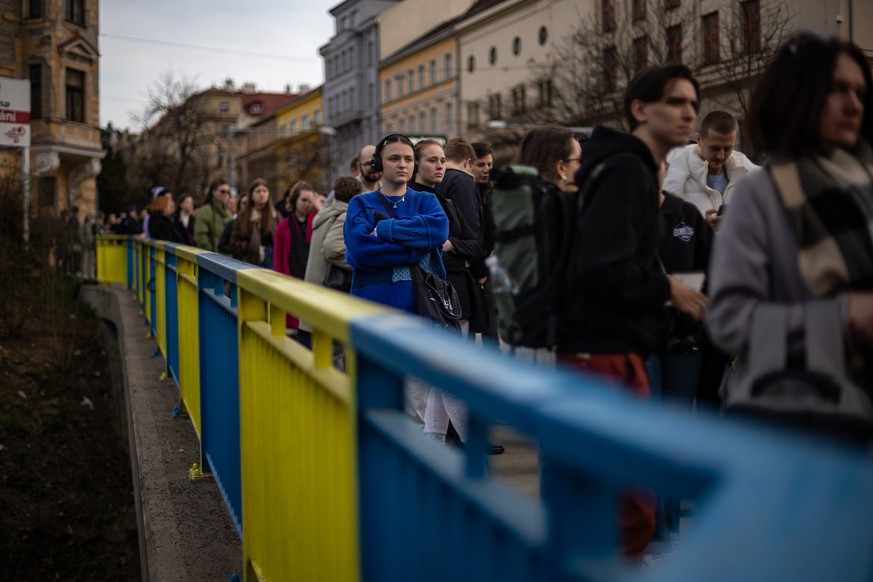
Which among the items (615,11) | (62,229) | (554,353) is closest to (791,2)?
(615,11)

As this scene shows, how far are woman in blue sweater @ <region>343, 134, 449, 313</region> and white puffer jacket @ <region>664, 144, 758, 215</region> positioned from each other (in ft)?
4.40

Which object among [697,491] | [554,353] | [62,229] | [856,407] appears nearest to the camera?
[697,491]

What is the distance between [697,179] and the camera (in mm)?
5840

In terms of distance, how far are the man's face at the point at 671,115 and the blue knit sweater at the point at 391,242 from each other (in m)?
2.78

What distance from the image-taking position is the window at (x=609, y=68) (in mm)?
33547

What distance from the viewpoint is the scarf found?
2.52 metres

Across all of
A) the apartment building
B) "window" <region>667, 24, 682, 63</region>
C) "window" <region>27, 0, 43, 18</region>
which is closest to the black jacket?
"window" <region>667, 24, 682, 63</region>

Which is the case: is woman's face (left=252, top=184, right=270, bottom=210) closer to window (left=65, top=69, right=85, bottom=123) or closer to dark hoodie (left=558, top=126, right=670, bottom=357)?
dark hoodie (left=558, top=126, right=670, bottom=357)

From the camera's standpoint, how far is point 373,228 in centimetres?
649

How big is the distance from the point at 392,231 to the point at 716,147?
5.95 ft

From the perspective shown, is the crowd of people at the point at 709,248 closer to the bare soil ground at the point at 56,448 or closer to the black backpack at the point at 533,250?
the black backpack at the point at 533,250

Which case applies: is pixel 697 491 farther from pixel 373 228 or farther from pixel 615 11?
pixel 615 11

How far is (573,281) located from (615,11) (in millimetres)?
35162

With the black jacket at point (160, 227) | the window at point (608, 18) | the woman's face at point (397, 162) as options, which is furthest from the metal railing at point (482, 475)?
the window at point (608, 18)
